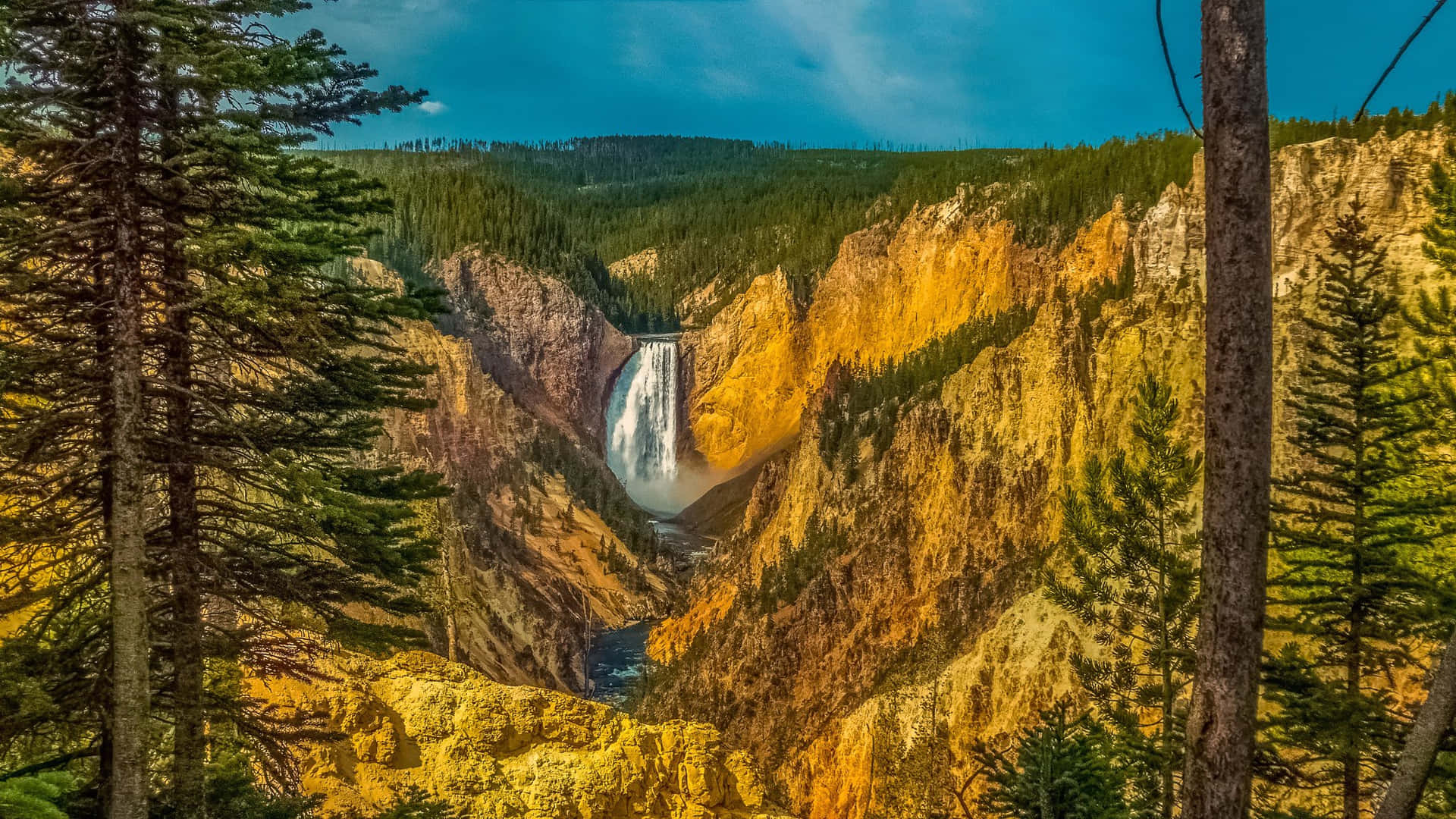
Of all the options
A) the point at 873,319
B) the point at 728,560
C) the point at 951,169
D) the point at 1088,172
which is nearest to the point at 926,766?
the point at 728,560

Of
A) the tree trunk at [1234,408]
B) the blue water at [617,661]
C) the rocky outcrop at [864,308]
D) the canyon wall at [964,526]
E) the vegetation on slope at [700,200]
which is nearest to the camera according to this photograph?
the tree trunk at [1234,408]

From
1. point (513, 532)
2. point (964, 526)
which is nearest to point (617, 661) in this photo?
point (513, 532)

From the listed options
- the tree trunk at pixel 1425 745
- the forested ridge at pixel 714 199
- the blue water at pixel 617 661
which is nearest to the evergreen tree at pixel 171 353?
the tree trunk at pixel 1425 745

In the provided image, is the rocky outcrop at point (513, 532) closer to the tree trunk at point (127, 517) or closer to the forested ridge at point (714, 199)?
the forested ridge at point (714, 199)

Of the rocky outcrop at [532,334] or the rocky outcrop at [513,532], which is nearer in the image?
the rocky outcrop at [513,532]

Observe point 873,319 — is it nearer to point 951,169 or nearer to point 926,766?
point 951,169

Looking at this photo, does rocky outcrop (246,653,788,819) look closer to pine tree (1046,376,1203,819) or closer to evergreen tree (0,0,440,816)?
evergreen tree (0,0,440,816)

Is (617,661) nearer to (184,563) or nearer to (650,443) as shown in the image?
(650,443)
